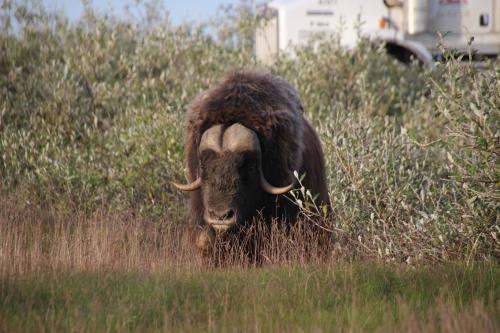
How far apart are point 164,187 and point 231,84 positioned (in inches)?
124

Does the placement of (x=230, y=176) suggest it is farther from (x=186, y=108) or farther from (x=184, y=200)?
(x=186, y=108)

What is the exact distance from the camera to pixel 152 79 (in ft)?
42.1

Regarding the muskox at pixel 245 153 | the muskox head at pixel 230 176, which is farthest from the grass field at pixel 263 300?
the muskox at pixel 245 153

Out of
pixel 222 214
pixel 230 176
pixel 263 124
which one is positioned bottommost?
pixel 222 214

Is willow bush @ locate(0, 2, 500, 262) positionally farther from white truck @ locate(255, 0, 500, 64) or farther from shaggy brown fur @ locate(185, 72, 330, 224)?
white truck @ locate(255, 0, 500, 64)

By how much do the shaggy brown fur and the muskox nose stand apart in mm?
577

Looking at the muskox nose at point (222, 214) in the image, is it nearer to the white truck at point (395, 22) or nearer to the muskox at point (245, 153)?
the muskox at point (245, 153)

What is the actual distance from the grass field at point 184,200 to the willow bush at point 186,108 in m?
0.03

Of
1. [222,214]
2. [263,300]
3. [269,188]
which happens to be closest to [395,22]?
[269,188]

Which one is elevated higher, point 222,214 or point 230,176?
point 230,176

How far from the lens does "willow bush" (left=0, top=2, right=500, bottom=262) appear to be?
677 centimetres

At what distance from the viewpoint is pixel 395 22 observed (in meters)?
17.0

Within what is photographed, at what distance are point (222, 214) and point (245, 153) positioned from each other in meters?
0.57

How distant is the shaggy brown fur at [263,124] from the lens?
7371 millimetres
